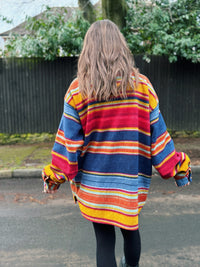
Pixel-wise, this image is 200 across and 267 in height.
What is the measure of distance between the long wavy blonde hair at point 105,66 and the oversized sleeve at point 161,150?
0.22m

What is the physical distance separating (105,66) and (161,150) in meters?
0.61

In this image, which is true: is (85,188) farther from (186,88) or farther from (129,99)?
(186,88)

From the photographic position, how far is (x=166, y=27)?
7.03 metres

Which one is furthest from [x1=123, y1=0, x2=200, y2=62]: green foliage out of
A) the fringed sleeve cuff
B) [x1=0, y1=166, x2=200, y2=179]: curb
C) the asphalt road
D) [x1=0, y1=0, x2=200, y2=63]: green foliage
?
the fringed sleeve cuff

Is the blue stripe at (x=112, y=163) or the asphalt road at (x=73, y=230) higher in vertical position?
the blue stripe at (x=112, y=163)

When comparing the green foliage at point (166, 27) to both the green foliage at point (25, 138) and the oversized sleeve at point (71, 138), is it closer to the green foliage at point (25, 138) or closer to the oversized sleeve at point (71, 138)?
the green foliage at point (25, 138)

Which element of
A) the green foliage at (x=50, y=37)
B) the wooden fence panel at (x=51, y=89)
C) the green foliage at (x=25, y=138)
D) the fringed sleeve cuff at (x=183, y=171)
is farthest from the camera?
the green foliage at (x=25, y=138)

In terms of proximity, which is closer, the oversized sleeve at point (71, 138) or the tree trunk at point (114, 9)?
the oversized sleeve at point (71, 138)

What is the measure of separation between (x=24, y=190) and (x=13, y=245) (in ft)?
5.89

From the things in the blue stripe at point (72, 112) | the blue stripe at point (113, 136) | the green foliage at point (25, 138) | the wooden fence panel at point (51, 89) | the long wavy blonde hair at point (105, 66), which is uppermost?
the long wavy blonde hair at point (105, 66)

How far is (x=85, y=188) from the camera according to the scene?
171 centimetres

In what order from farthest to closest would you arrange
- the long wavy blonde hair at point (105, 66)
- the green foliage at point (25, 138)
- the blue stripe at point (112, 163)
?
1. the green foliage at point (25, 138)
2. the blue stripe at point (112, 163)
3. the long wavy blonde hair at point (105, 66)

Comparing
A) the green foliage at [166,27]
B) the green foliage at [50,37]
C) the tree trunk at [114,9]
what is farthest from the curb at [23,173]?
the tree trunk at [114,9]

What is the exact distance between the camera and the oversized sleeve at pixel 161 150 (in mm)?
1696
